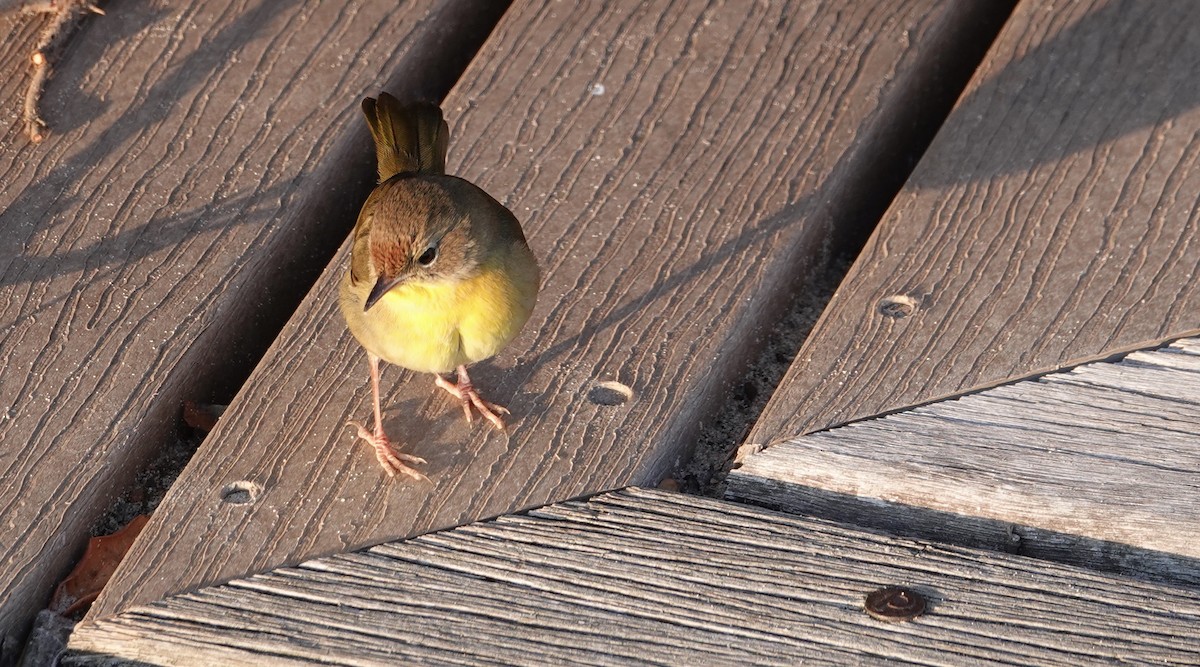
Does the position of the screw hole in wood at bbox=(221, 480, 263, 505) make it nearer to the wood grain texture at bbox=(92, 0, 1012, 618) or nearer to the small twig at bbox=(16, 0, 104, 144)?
the wood grain texture at bbox=(92, 0, 1012, 618)

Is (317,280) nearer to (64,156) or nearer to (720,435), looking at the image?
(64,156)

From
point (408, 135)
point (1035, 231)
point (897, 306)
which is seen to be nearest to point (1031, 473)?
point (897, 306)

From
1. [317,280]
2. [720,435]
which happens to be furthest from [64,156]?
[720,435]

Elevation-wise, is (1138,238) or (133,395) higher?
(1138,238)

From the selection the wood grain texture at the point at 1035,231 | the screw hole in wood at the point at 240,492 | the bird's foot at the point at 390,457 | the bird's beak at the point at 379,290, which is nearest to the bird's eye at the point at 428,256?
the bird's beak at the point at 379,290

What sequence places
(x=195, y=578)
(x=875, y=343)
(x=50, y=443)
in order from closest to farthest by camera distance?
(x=195, y=578)
(x=50, y=443)
(x=875, y=343)

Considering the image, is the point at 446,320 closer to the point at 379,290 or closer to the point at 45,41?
the point at 379,290
